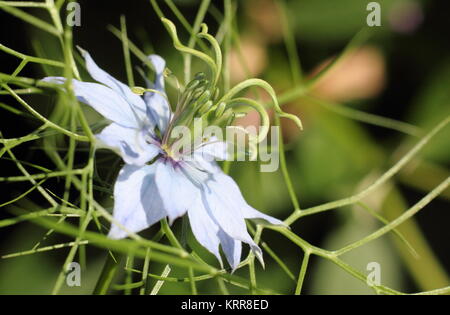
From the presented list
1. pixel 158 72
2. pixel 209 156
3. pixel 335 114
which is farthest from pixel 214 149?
pixel 335 114

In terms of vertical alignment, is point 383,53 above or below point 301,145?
above

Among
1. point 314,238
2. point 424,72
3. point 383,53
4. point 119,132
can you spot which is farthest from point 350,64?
point 119,132

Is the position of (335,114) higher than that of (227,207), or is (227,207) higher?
(335,114)

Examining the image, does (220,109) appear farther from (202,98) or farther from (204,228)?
(204,228)

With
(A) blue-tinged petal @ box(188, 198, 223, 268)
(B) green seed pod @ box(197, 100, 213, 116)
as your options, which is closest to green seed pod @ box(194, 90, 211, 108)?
(B) green seed pod @ box(197, 100, 213, 116)

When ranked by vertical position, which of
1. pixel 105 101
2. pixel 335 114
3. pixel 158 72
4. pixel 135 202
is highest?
pixel 335 114
